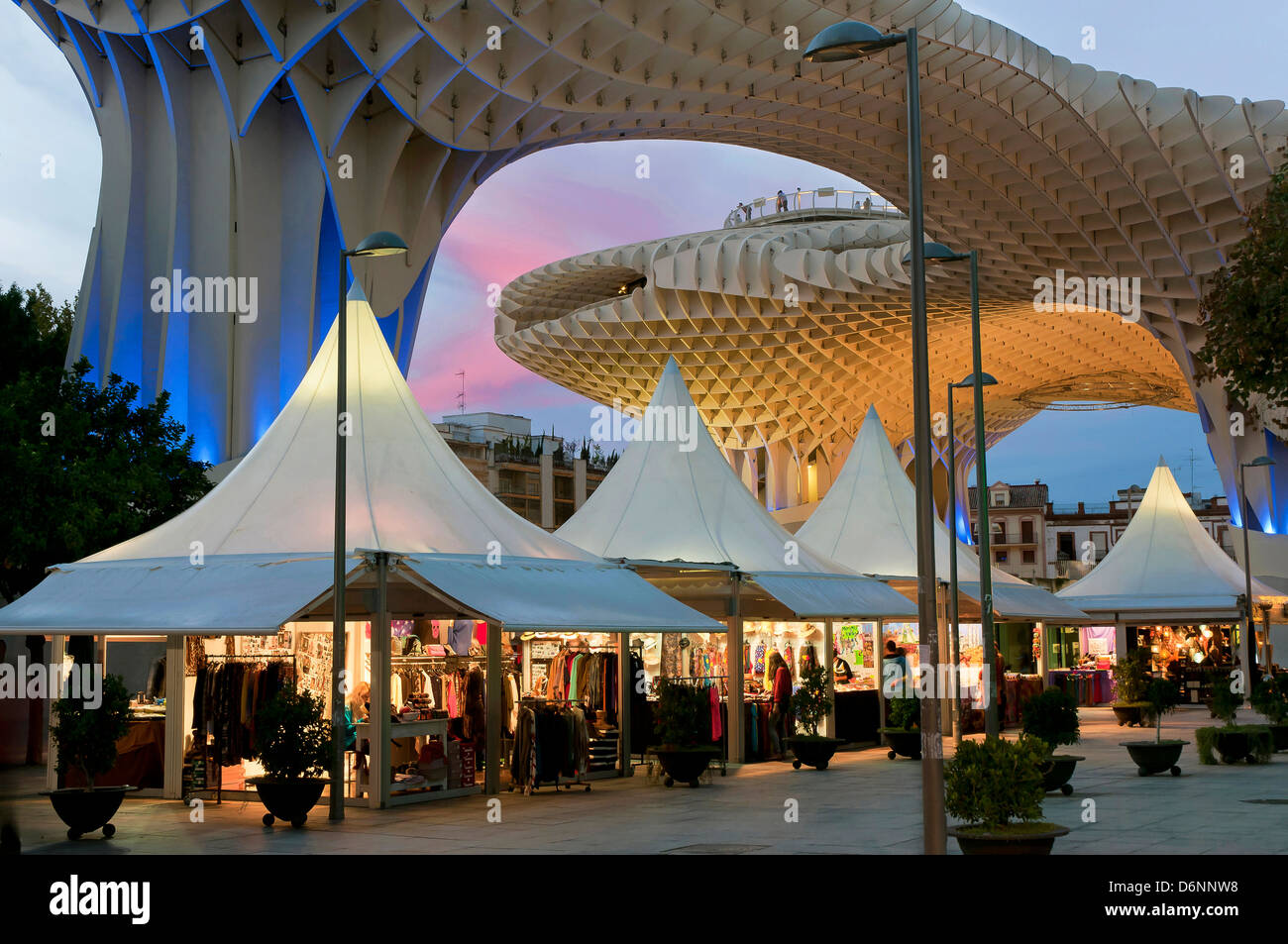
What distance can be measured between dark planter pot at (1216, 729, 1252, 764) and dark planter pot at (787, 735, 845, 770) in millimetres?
6042

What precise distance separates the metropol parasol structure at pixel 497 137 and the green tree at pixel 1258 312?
20263 mm

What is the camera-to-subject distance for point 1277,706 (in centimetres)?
2372

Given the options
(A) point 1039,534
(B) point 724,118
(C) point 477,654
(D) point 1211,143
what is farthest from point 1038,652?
(A) point 1039,534

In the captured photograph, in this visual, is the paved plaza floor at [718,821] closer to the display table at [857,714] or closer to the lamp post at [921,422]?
the lamp post at [921,422]

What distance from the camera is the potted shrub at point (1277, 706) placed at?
23.7 metres

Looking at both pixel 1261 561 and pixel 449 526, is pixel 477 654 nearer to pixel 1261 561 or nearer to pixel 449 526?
pixel 449 526

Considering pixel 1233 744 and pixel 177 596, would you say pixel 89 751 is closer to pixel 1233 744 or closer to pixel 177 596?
pixel 177 596

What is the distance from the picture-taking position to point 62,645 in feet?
61.5

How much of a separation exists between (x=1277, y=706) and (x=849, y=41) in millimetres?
16523

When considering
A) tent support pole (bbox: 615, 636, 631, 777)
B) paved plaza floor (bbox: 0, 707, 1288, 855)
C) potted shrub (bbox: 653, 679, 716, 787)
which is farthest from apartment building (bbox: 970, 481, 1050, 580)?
potted shrub (bbox: 653, 679, 716, 787)

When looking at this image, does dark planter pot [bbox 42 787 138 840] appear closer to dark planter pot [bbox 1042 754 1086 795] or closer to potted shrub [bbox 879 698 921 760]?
dark planter pot [bbox 1042 754 1086 795]

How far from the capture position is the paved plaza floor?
13430mm

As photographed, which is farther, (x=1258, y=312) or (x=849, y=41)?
(x=1258, y=312)

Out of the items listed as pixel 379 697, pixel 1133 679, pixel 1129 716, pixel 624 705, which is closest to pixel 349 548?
pixel 379 697
